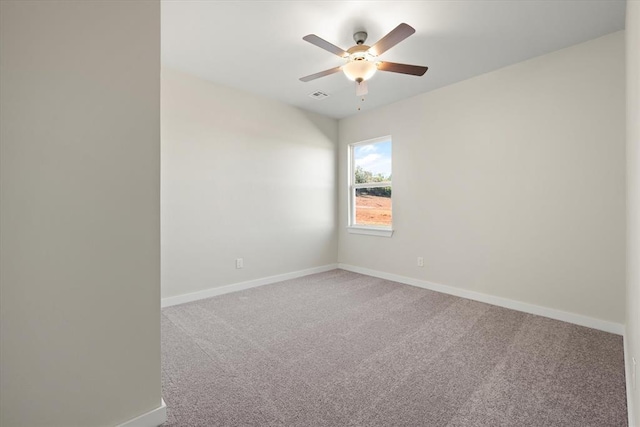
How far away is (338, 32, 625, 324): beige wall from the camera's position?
2514 millimetres

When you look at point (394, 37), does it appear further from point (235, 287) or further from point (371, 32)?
point (235, 287)

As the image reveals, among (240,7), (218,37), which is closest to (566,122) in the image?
(240,7)

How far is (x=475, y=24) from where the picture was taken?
2326 millimetres

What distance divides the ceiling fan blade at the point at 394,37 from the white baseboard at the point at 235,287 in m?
3.00

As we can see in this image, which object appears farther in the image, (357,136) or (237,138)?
(357,136)

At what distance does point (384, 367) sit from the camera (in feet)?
6.43

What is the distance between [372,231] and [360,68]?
253 cm

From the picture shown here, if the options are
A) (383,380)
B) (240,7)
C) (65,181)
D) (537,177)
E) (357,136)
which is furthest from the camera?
(357,136)

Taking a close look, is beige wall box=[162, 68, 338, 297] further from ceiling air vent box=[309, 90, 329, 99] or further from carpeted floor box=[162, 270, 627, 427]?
carpeted floor box=[162, 270, 627, 427]

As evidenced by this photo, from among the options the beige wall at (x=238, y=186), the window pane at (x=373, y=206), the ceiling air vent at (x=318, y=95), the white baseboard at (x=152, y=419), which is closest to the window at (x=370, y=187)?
the window pane at (x=373, y=206)

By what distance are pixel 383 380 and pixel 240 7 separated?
2754 millimetres

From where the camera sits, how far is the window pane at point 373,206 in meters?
4.38

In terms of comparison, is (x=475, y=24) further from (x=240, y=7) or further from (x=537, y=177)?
(x=240, y=7)

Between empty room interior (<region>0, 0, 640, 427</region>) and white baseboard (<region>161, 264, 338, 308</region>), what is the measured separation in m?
0.03
